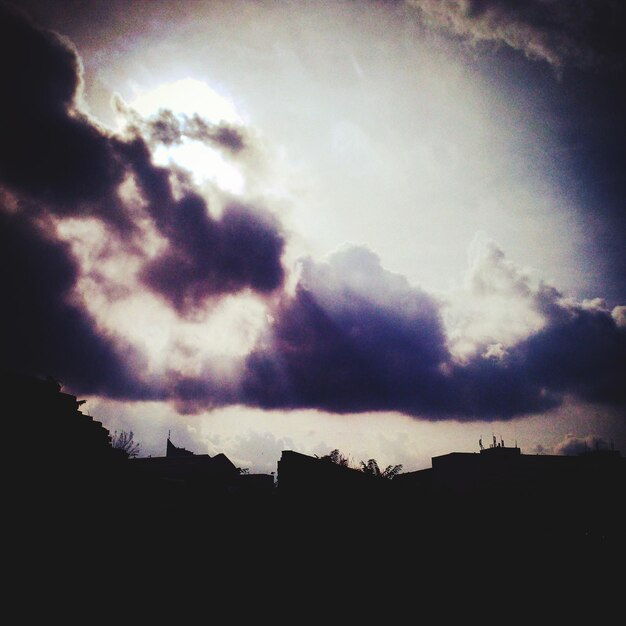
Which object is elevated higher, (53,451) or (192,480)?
(53,451)

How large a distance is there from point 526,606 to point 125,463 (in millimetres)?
10173

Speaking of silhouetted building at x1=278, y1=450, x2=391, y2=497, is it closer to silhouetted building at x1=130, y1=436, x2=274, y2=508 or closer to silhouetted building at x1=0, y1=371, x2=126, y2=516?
silhouetted building at x1=130, y1=436, x2=274, y2=508

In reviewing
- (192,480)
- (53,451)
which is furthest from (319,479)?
(53,451)

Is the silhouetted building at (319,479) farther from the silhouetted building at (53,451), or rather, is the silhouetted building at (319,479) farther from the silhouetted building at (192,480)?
the silhouetted building at (53,451)

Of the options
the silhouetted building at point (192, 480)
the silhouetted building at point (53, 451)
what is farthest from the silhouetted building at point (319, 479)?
the silhouetted building at point (53, 451)

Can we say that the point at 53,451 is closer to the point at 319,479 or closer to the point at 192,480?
the point at 319,479

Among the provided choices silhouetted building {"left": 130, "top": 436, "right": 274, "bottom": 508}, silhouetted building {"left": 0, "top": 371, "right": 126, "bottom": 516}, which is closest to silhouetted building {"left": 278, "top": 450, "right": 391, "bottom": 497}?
silhouetted building {"left": 130, "top": 436, "right": 274, "bottom": 508}

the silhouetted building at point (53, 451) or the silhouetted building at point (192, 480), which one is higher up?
the silhouetted building at point (53, 451)

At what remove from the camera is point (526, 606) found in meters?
7.57

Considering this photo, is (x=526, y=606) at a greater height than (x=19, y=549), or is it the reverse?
(x=19, y=549)

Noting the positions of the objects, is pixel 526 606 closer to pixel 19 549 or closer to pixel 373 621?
pixel 373 621

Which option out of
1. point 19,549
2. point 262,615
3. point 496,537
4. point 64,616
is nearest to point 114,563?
point 64,616

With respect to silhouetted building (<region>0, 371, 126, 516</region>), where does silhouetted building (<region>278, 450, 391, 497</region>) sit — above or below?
below

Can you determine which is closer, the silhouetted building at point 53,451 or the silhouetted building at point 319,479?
the silhouetted building at point 53,451
